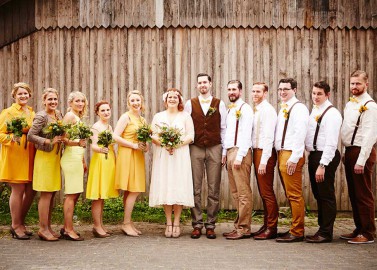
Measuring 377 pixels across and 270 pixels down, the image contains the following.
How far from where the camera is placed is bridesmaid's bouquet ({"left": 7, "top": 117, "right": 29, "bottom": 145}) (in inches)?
289

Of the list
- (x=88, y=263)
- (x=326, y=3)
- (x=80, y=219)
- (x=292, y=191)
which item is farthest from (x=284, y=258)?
(x=326, y=3)

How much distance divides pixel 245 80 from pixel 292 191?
11.1 ft

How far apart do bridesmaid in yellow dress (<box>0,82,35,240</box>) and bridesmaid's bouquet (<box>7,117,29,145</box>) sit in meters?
0.13

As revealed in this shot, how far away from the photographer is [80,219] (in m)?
9.29

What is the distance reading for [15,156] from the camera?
25.0 ft

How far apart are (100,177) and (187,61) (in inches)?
139

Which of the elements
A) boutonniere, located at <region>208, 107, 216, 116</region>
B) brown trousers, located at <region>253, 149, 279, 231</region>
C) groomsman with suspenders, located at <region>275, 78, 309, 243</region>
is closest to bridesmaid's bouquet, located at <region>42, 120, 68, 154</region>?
boutonniere, located at <region>208, 107, 216, 116</region>

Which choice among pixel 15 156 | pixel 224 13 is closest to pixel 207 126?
pixel 15 156

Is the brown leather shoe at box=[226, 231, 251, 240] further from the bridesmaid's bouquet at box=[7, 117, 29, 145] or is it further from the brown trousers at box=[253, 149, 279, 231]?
the bridesmaid's bouquet at box=[7, 117, 29, 145]

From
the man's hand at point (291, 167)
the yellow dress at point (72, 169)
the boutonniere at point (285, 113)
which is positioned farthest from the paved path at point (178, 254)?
the boutonniere at point (285, 113)

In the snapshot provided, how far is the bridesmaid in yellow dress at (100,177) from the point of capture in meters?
7.65

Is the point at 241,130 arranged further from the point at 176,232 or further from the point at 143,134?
the point at 176,232

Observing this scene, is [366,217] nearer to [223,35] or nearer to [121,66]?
[223,35]

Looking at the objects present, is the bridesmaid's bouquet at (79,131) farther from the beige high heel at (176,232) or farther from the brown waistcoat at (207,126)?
the beige high heel at (176,232)
